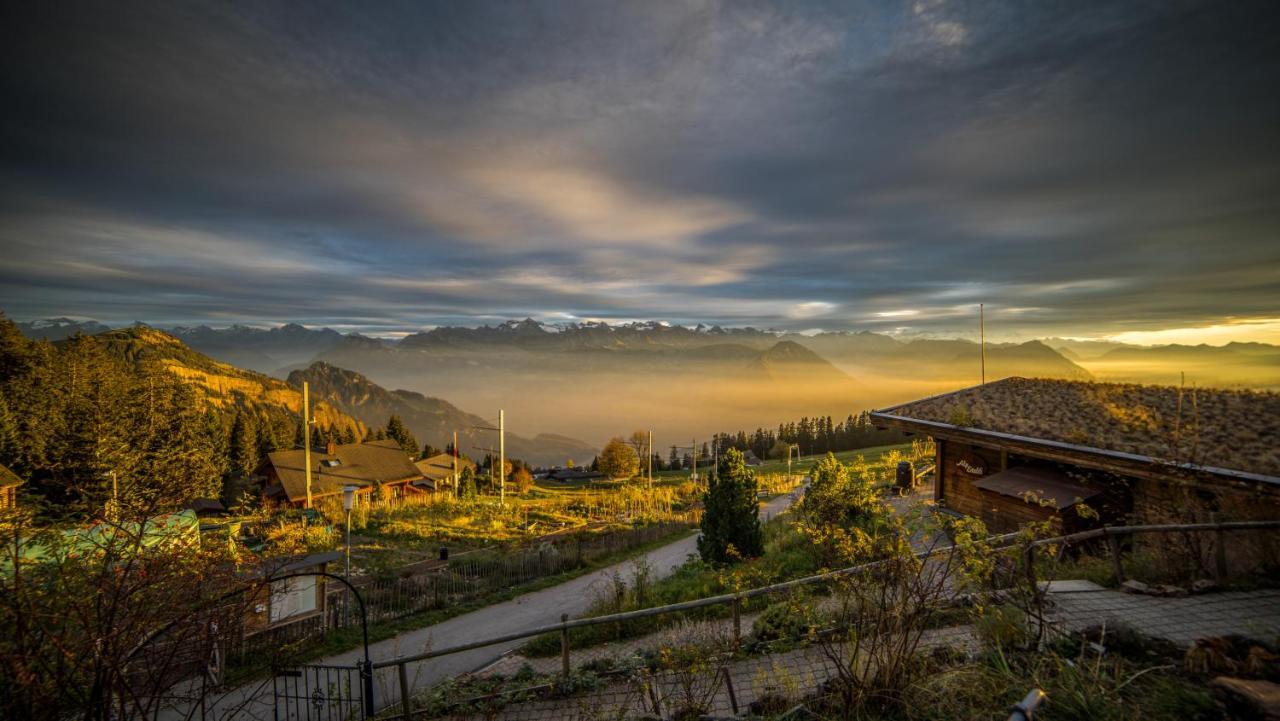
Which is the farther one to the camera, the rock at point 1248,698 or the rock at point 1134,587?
the rock at point 1134,587

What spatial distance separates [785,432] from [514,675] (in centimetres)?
7458

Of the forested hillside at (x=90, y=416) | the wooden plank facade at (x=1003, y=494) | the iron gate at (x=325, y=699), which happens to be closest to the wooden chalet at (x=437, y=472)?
the forested hillside at (x=90, y=416)

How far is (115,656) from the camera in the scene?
327 cm

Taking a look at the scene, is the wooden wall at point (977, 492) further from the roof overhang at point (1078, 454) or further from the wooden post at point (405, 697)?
the wooden post at point (405, 697)

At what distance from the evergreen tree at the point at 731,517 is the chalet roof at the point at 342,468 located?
2680 cm

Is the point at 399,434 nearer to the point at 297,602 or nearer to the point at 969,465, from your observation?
the point at 297,602

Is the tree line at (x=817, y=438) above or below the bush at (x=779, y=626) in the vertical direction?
below

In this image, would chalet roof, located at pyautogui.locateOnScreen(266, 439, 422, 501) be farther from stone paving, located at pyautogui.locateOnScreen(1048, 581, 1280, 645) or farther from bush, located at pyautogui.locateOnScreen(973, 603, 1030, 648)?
stone paving, located at pyautogui.locateOnScreen(1048, 581, 1280, 645)

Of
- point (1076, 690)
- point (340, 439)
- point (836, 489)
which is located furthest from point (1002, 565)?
point (340, 439)

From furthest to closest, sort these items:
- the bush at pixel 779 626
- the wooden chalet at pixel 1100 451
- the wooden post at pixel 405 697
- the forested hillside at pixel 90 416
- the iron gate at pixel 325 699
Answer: the forested hillside at pixel 90 416 < the wooden chalet at pixel 1100 451 < the bush at pixel 779 626 < the iron gate at pixel 325 699 < the wooden post at pixel 405 697

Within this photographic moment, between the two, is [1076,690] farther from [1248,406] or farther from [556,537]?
[556,537]

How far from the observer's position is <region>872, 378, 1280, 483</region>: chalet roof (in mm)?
8273

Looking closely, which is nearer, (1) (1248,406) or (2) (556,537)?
(1) (1248,406)

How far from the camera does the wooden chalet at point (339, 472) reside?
1399 inches
